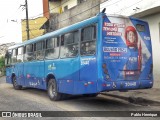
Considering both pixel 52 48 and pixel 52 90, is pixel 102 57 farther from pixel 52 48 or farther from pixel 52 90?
pixel 52 90

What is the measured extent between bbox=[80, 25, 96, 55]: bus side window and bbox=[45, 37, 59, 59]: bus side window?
2229mm

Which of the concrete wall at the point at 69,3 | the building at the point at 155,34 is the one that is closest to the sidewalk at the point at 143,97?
the building at the point at 155,34

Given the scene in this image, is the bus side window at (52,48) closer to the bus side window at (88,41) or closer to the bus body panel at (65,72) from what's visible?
the bus body panel at (65,72)

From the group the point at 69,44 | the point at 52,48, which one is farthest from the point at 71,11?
the point at 69,44

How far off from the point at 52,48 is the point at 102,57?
3.92m

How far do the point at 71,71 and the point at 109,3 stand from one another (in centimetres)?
865

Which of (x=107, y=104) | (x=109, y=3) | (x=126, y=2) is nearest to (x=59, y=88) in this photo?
(x=107, y=104)

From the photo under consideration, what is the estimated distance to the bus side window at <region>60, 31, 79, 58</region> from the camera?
1225 centimetres

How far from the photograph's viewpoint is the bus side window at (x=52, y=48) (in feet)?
45.4

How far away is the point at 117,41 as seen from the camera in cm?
1122

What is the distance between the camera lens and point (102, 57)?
10844 mm

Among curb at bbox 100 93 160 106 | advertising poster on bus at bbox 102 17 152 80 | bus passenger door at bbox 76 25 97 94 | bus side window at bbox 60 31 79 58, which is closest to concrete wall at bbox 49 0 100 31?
bus side window at bbox 60 31 79 58

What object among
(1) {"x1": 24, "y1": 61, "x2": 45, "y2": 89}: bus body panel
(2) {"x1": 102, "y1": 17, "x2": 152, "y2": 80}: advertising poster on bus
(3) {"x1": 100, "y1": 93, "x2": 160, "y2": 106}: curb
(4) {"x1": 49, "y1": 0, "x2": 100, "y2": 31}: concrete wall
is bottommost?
(3) {"x1": 100, "y1": 93, "x2": 160, "y2": 106}: curb

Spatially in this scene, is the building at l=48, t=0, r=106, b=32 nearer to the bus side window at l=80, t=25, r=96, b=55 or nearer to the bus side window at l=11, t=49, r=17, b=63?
the bus side window at l=11, t=49, r=17, b=63
